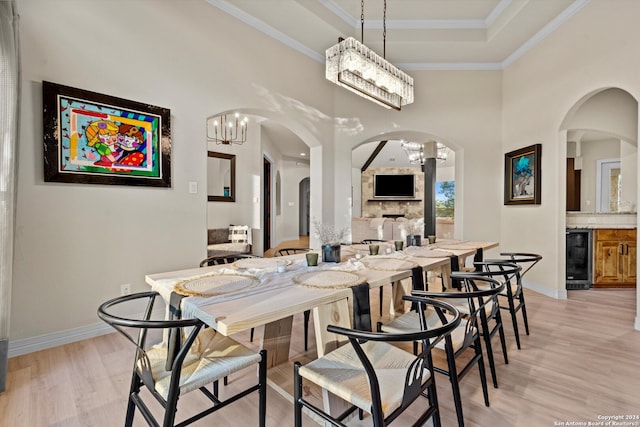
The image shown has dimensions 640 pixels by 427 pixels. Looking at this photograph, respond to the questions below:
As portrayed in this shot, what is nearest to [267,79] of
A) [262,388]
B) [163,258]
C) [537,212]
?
[163,258]

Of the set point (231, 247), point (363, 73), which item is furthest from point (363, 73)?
point (231, 247)

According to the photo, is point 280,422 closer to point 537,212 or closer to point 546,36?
point 537,212

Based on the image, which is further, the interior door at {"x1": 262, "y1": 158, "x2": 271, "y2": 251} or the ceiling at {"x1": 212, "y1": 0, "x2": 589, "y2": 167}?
Answer: the interior door at {"x1": 262, "y1": 158, "x2": 271, "y2": 251}

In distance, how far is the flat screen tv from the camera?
12.4m

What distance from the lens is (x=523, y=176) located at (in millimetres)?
4137

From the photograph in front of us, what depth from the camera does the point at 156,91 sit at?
280 centimetres

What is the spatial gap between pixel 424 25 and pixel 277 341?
4129mm

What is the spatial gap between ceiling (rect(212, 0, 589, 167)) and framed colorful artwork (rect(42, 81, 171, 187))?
1531 millimetres

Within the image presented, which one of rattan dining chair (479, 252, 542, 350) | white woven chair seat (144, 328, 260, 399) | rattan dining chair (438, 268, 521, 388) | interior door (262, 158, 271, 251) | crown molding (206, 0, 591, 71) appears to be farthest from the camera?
Result: interior door (262, 158, 271, 251)

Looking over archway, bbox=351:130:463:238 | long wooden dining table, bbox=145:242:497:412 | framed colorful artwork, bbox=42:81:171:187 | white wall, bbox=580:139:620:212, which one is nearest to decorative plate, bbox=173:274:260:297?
long wooden dining table, bbox=145:242:497:412

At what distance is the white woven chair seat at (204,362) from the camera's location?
1.21 metres

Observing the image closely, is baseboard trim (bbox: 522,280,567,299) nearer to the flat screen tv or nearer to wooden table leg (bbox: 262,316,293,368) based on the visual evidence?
wooden table leg (bbox: 262,316,293,368)

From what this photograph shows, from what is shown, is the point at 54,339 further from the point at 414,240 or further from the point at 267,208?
the point at 267,208

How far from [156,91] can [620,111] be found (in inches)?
225
